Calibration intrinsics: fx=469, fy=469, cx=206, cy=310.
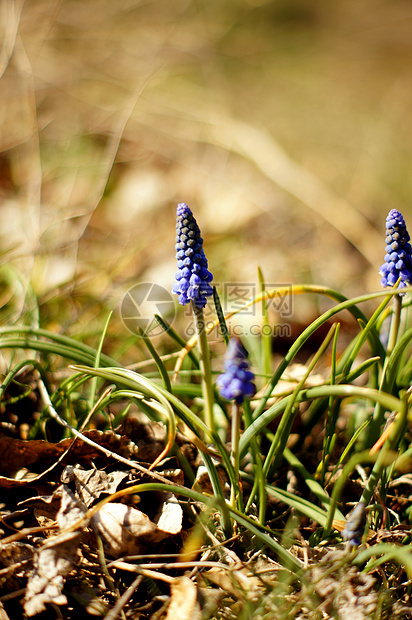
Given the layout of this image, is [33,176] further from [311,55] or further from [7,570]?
[311,55]

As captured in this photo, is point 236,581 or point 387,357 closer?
point 236,581

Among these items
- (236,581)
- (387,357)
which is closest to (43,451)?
(236,581)

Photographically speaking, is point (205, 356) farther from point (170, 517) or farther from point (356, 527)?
point (356, 527)

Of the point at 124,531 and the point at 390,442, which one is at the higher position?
the point at 390,442

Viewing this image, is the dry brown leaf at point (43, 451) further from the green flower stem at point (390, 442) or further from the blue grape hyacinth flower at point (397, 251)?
the blue grape hyacinth flower at point (397, 251)

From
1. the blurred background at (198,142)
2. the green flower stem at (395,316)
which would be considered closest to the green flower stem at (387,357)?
the green flower stem at (395,316)

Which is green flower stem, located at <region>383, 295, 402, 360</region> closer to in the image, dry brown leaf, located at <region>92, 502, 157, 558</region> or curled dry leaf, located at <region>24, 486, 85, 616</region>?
dry brown leaf, located at <region>92, 502, 157, 558</region>
